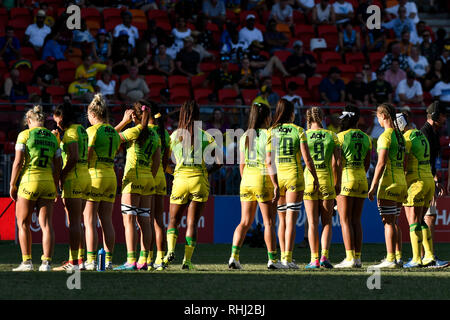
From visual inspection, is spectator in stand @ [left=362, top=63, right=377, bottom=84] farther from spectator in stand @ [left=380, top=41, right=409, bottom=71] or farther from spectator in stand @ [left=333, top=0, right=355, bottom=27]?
spectator in stand @ [left=333, top=0, right=355, bottom=27]

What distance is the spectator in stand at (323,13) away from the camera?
22750 millimetres

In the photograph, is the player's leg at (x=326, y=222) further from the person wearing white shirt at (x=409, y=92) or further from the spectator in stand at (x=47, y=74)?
the person wearing white shirt at (x=409, y=92)

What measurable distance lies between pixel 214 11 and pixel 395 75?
5.02 m

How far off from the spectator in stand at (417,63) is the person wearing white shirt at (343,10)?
219cm

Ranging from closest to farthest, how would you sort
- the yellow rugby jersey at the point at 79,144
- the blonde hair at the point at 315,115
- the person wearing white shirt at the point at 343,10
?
the yellow rugby jersey at the point at 79,144
the blonde hair at the point at 315,115
the person wearing white shirt at the point at 343,10

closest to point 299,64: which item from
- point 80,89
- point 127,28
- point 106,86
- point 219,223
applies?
point 127,28

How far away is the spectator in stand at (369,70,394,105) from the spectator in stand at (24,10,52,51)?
8026 millimetres

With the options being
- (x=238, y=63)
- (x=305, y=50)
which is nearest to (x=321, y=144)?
(x=238, y=63)

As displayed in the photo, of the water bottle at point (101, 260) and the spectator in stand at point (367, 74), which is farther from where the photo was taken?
the spectator in stand at point (367, 74)

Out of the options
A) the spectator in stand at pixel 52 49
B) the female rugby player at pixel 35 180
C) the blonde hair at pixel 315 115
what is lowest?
the female rugby player at pixel 35 180

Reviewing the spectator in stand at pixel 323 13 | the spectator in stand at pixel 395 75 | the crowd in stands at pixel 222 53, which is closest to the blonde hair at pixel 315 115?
the crowd in stands at pixel 222 53

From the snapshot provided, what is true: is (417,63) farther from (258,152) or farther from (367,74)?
(258,152)

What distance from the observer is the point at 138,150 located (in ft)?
34.0

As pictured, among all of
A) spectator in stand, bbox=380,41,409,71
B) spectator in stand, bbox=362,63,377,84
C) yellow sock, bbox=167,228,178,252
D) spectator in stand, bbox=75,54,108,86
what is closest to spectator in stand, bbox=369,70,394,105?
spectator in stand, bbox=362,63,377,84
